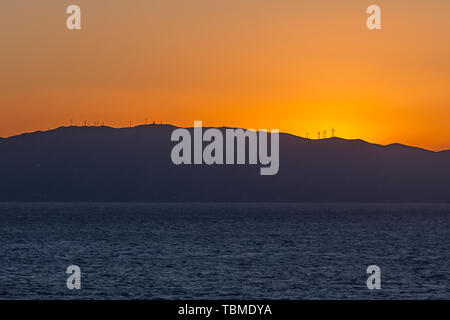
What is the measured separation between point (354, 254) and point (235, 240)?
107ft

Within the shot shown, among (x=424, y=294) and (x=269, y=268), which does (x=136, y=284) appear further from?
(x=424, y=294)

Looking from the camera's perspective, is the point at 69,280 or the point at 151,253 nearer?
the point at 69,280

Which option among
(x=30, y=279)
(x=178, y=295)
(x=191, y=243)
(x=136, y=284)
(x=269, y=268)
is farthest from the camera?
(x=191, y=243)

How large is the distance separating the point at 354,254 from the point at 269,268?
26505 millimetres

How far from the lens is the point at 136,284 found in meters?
64.4

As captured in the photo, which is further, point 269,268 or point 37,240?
point 37,240

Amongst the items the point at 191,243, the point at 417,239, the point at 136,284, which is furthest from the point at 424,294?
the point at 417,239

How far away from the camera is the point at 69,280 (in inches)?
2574

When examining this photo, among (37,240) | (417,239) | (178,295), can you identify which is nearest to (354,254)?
(417,239)
